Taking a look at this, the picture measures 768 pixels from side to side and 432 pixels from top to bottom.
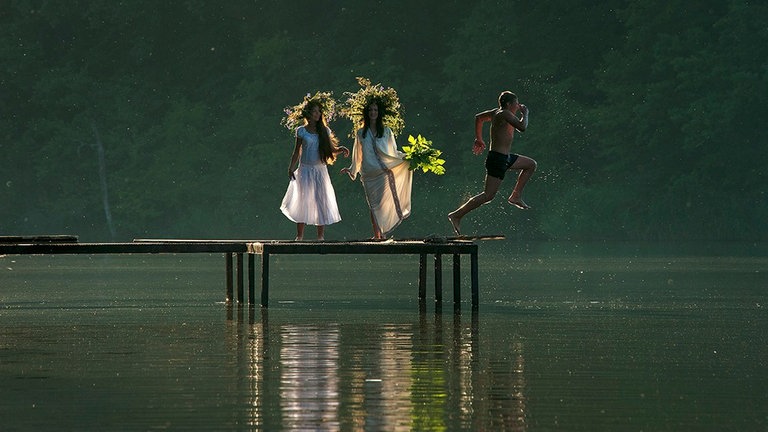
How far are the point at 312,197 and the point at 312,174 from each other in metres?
0.30

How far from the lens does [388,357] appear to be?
51.9 feet

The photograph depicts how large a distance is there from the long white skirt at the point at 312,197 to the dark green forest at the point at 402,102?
3485 centimetres

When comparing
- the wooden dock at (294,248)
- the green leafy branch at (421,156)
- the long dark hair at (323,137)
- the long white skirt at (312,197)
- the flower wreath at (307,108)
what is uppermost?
the flower wreath at (307,108)

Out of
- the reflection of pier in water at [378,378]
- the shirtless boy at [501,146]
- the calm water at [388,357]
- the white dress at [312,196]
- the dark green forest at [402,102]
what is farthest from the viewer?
the dark green forest at [402,102]

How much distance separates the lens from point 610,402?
42.0 feet

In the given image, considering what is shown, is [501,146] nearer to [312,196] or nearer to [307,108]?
[307,108]

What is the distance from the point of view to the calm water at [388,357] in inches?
475

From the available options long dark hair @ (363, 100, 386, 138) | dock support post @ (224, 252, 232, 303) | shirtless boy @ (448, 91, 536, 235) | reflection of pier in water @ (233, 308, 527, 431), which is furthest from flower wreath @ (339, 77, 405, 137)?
reflection of pier in water @ (233, 308, 527, 431)

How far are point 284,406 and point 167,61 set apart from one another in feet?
221

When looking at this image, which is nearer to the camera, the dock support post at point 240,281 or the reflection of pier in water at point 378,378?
the reflection of pier in water at point 378,378

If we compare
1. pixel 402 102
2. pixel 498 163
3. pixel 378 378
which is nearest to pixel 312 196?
pixel 498 163

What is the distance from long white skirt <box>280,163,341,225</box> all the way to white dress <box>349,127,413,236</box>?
655 millimetres

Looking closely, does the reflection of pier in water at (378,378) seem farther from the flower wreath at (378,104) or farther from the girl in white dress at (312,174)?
the girl in white dress at (312,174)

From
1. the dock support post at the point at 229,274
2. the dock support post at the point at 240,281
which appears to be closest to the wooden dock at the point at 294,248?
the dock support post at the point at 240,281
